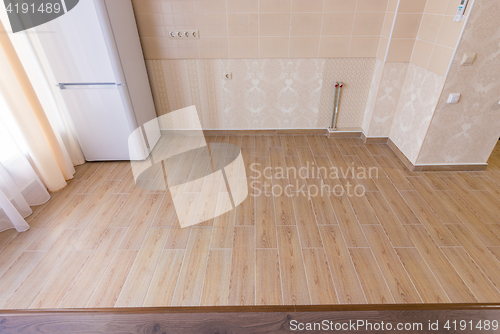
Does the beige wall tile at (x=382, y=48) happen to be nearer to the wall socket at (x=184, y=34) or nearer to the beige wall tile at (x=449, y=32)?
the beige wall tile at (x=449, y=32)

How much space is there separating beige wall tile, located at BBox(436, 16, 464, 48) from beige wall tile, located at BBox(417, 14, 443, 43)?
0.21ft

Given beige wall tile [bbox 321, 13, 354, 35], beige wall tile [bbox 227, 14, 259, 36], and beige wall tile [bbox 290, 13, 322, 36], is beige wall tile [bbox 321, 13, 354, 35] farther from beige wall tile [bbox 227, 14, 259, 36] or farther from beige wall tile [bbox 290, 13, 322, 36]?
beige wall tile [bbox 227, 14, 259, 36]

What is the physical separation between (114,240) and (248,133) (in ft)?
6.68

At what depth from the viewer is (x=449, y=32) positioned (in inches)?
86.0

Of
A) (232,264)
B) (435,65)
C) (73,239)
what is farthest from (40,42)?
(435,65)

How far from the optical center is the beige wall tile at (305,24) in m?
2.78

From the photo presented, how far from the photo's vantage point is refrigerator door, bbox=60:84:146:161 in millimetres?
2523

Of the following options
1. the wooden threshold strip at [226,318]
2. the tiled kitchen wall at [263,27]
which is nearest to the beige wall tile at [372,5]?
the tiled kitchen wall at [263,27]

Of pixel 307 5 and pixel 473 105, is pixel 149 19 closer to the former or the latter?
pixel 307 5

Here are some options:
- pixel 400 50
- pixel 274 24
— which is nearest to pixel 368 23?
pixel 400 50

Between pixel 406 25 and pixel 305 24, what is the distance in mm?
976

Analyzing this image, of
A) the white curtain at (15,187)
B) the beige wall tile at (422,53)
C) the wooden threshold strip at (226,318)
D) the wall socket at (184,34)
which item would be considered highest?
the wall socket at (184,34)

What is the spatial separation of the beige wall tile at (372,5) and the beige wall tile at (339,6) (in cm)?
6

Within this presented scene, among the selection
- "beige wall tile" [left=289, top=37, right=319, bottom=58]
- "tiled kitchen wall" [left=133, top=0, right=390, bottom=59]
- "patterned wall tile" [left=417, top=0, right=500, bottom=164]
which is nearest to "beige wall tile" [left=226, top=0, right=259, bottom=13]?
"tiled kitchen wall" [left=133, top=0, right=390, bottom=59]
